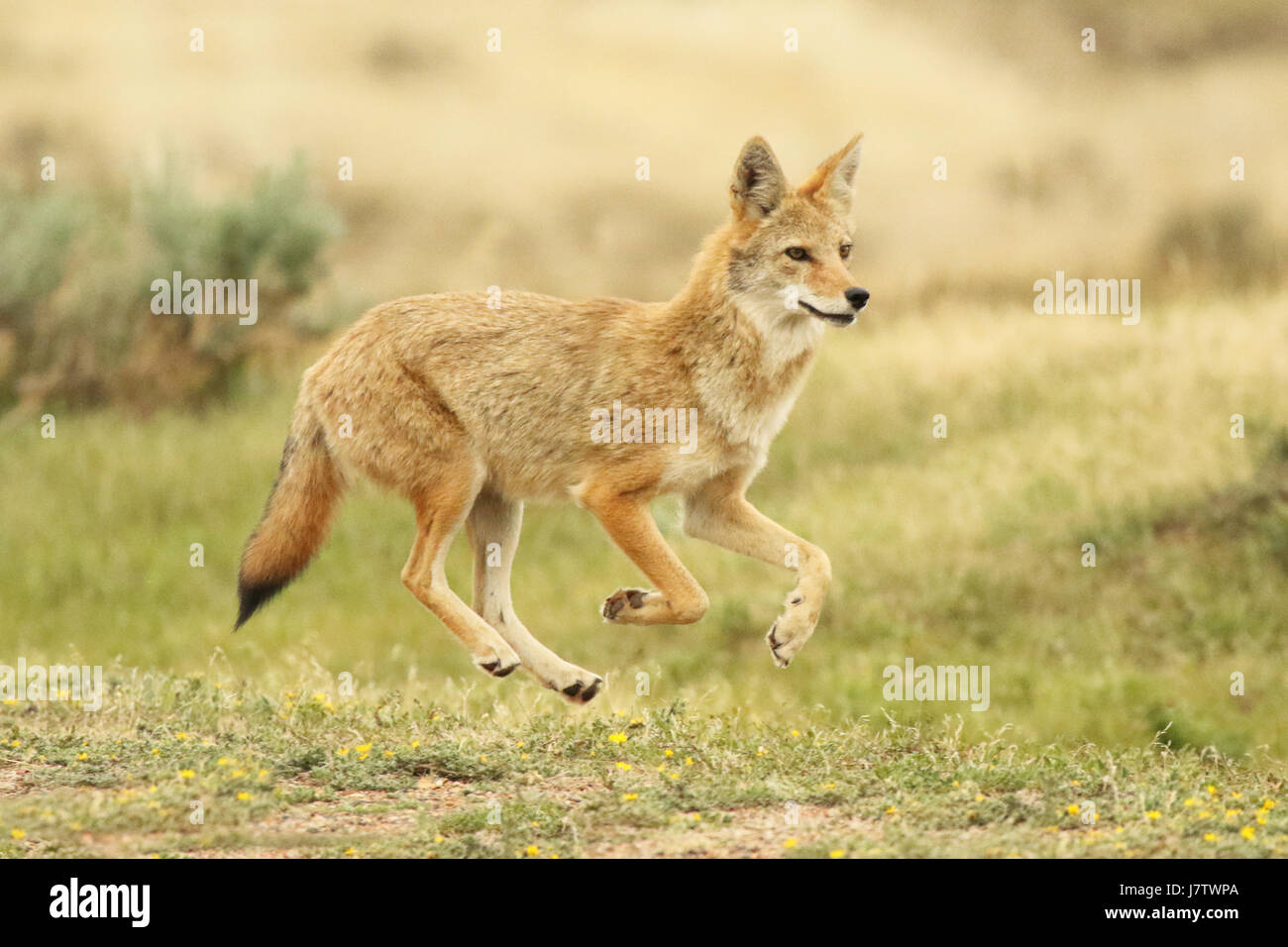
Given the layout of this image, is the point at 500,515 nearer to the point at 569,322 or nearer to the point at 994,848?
the point at 569,322

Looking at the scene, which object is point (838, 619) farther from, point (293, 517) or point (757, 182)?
point (293, 517)

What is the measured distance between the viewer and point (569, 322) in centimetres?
793

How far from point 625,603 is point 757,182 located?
7.18 ft

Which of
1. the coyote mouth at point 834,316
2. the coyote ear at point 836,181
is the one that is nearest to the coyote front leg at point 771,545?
the coyote mouth at point 834,316

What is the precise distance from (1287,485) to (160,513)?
1128cm

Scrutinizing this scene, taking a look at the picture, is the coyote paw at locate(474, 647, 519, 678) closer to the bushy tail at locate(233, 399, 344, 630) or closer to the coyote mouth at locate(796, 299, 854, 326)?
the bushy tail at locate(233, 399, 344, 630)

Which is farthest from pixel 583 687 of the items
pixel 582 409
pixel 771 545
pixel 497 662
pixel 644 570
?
pixel 582 409

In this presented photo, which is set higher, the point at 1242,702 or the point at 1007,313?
the point at 1007,313

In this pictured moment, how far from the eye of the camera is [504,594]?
8109 mm

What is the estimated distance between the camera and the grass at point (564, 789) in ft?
19.0

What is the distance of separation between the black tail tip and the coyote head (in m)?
2.75

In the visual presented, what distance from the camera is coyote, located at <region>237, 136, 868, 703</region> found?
24.4ft

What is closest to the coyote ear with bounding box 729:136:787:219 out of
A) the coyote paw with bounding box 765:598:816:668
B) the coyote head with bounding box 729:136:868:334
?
the coyote head with bounding box 729:136:868:334
